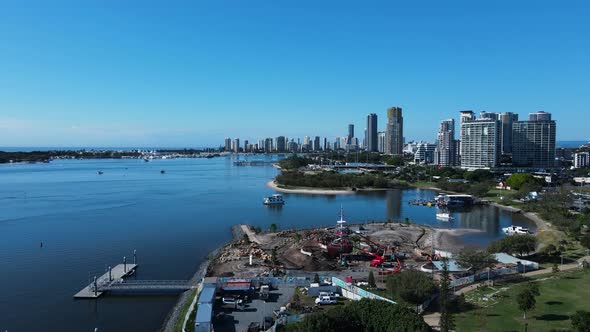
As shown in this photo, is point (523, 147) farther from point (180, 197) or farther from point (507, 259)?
point (507, 259)

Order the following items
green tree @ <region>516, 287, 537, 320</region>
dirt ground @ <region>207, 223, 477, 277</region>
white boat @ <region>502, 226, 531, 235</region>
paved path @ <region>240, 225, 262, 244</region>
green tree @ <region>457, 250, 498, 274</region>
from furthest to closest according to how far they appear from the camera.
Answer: white boat @ <region>502, 226, 531, 235</region>, paved path @ <region>240, 225, 262, 244</region>, dirt ground @ <region>207, 223, 477, 277</region>, green tree @ <region>457, 250, 498, 274</region>, green tree @ <region>516, 287, 537, 320</region>

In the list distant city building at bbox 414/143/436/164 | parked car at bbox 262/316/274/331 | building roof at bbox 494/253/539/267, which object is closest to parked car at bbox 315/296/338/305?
parked car at bbox 262/316/274/331

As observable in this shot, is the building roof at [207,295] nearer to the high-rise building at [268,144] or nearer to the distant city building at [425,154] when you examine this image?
the distant city building at [425,154]

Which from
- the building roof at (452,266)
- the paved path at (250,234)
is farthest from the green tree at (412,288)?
the paved path at (250,234)

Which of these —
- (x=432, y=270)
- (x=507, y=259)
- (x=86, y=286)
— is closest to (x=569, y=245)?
(x=507, y=259)

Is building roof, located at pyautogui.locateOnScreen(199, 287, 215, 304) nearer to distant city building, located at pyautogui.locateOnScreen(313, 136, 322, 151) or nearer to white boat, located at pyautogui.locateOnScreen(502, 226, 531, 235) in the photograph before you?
white boat, located at pyautogui.locateOnScreen(502, 226, 531, 235)

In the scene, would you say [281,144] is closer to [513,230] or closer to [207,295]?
[513,230]

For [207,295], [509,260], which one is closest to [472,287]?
[509,260]

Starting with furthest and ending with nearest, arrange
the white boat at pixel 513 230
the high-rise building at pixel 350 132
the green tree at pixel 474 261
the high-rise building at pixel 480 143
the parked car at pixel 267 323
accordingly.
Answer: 1. the high-rise building at pixel 350 132
2. the high-rise building at pixel 480 143
3. the white boat at pixel 513 230
4. the green tree at pixel 474 261
5. the parked car at pixel 267 323
